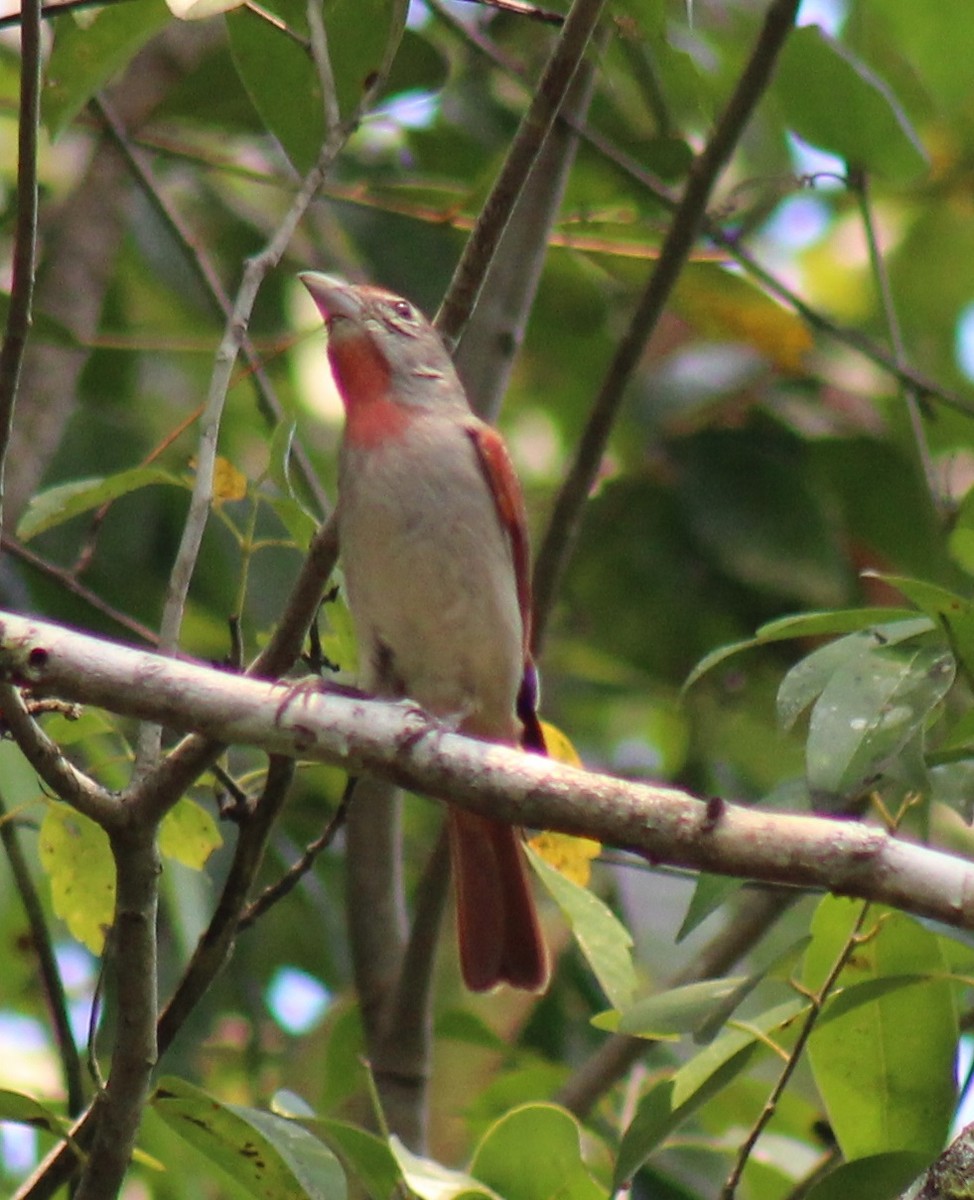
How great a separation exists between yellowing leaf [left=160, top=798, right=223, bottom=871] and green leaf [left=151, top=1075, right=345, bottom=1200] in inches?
17.4

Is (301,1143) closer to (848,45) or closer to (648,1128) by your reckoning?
(648,1128)

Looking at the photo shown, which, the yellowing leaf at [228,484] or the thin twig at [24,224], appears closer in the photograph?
the thin twig at [24,224]

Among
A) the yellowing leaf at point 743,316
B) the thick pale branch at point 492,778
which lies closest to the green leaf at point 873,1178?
the thick pale branch at point 492,778

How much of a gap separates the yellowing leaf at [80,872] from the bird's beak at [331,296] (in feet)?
5.43

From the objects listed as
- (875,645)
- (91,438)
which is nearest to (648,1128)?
(875,645)

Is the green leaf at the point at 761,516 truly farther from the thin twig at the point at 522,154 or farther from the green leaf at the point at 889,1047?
the thin twig at the point at 522,154

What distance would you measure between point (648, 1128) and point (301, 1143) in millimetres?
585

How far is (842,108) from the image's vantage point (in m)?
3.99

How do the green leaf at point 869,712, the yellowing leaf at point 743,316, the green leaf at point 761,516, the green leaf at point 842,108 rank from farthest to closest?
the green leaf at point 761,516, the yellowing leaf at point 743,316, the green leaf at point 842,108, the green leaf at point 869,712

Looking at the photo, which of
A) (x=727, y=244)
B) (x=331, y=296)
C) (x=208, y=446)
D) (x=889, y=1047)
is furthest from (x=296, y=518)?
(x=727, y=244)

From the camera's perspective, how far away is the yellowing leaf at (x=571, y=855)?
3.43m

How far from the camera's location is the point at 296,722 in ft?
8.31

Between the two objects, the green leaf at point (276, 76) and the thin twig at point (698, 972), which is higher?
the green leaf at point (276, 76)

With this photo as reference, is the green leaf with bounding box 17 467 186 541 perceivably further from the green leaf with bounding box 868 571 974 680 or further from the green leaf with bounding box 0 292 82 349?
the green leaf with bounding box 868 571 974 680
